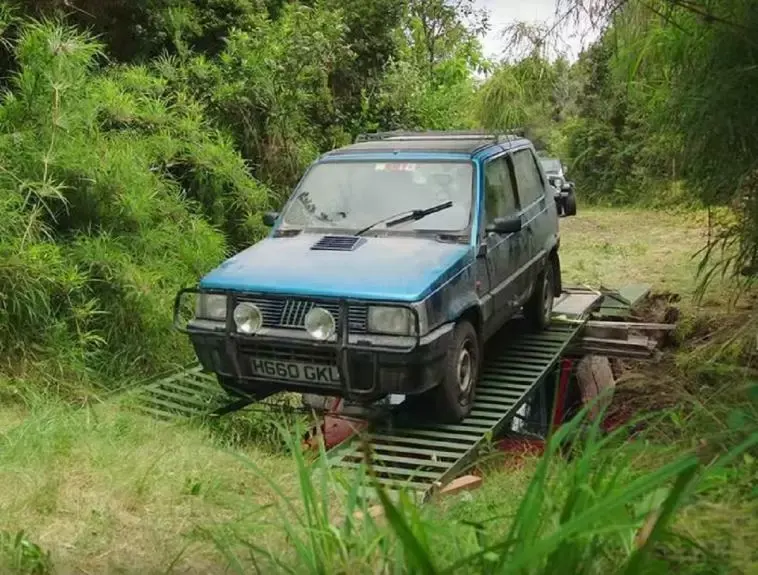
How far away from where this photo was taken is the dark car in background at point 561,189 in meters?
12.5

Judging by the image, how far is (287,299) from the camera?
533cm

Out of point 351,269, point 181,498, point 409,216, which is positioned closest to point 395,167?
point 409,216

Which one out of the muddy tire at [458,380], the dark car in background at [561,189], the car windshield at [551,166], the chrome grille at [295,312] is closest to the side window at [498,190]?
the muddy tire at [458,380]

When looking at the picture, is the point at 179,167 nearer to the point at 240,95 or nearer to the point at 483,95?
the point at 240,95

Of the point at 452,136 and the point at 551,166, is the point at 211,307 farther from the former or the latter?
the point at 551,166

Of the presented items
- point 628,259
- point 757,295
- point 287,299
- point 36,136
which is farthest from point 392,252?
point 628,259

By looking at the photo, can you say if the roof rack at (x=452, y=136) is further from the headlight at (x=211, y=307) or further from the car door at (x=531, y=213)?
the headlight at (x=211, y=307)

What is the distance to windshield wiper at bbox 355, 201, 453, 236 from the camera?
20.1 ft

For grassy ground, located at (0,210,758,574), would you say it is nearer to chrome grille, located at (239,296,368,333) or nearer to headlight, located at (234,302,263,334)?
headlight, located at (234,302,263,334)

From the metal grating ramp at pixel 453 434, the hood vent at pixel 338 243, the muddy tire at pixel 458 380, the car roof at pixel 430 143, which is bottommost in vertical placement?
the metal grating ramp at pixel 453 434

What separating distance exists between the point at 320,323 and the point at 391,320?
0.44 meters

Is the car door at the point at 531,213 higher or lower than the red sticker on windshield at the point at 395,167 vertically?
lower

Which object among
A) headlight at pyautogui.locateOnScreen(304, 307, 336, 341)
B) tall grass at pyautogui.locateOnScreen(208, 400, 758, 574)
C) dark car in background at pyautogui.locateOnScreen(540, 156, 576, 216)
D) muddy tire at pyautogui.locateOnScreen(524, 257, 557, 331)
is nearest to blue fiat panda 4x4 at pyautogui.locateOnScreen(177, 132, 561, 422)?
headlight at pyautogui.locateOnScreen(304, 307, 336, 341)

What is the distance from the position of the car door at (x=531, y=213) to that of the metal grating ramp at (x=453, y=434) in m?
0.60
